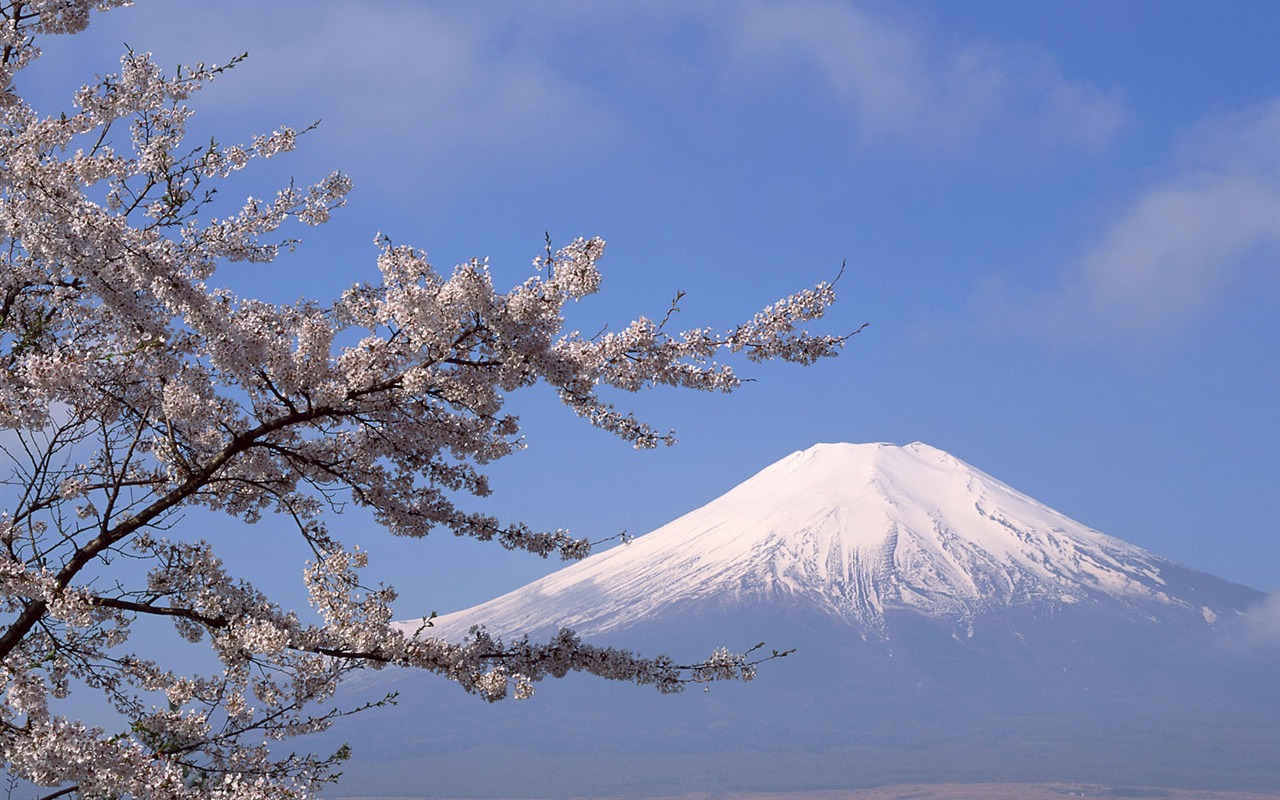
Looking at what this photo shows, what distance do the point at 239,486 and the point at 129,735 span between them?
1.57 meters

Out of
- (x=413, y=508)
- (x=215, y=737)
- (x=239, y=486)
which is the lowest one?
(x=215, y=737)

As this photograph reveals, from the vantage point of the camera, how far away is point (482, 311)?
17.5 ft

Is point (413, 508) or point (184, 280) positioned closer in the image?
point (184, 280)

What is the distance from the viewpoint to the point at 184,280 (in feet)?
17.1

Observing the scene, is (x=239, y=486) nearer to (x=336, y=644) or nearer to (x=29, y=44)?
(x=336, y=644)

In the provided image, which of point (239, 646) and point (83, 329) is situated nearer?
point (239, 646)

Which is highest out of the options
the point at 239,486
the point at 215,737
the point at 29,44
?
the point at 29,44

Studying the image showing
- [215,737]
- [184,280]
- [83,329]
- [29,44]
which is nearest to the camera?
[184,280]

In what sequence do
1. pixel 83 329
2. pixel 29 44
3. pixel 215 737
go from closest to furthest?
1. pixel 215 737
2. pixel 29 44
3. pixel 83 329

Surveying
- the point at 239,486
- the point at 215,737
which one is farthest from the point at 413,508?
the point at 215,737

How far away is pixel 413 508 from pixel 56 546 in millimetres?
1952

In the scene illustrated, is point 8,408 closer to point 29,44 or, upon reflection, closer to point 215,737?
point 215,737

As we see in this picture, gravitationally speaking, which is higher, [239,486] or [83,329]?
[83,329]

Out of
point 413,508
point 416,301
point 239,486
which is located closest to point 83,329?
point 239,486
